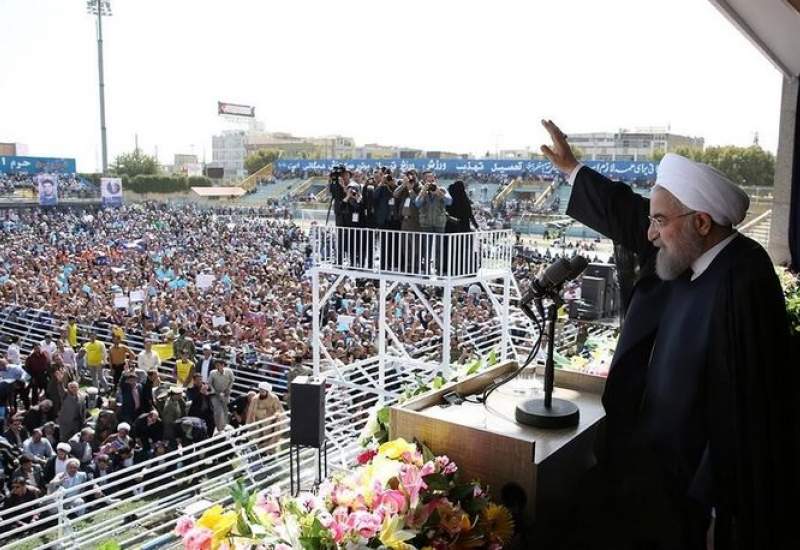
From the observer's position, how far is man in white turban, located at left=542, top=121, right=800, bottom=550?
4.10 ft

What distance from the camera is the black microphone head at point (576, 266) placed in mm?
1492

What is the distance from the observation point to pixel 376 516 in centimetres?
109

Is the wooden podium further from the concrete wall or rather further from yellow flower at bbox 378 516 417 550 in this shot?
the concrete wall

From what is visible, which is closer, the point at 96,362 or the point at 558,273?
the point at 558,273

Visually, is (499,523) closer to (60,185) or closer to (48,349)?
(48,349)

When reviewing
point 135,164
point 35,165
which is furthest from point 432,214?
point 135,164

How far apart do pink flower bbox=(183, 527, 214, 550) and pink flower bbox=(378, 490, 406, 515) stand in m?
0.27

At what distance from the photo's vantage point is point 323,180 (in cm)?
4531

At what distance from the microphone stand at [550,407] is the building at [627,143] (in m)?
36.3

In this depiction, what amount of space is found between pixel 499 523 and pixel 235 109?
8742 cm

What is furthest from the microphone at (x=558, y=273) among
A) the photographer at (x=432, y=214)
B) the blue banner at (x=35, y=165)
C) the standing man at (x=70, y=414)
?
the blue banner at (x=35, y=165)

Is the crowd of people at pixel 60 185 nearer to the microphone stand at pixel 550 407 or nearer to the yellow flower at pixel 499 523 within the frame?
the microphone stand at pixel 550 407

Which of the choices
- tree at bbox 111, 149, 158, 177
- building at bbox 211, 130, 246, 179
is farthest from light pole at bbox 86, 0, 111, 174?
building at bbox 211, 130, 246, 179

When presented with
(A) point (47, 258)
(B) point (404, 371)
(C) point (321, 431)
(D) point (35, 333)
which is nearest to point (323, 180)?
(A) point (47, 258)
